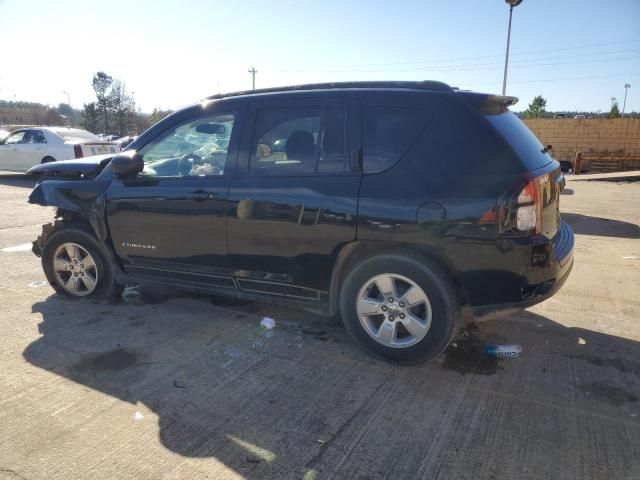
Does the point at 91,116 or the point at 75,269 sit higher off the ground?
the point at 91,116

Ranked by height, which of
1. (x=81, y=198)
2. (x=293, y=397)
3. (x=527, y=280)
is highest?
(x=81, y=198)

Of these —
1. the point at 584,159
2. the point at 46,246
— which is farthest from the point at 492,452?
the point at 584,159

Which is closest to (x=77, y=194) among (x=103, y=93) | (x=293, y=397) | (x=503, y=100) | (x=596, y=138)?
(x=293, y=397)

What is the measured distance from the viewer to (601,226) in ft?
27.9

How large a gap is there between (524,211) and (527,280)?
442 millimetres

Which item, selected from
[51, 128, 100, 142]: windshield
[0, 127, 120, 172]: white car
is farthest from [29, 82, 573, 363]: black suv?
[51, 128, 100, 142]: windshield

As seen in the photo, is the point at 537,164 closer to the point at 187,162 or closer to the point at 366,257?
the point at 366,257

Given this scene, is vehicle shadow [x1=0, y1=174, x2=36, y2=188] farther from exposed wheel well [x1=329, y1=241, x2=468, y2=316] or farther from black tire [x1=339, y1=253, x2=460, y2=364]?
black tire [x1=339, y1=253, x2=460, y2=364]

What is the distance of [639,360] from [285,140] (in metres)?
3.01

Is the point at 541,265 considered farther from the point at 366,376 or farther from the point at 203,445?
the point at 203,445

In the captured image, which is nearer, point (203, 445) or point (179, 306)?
point (203, 445)

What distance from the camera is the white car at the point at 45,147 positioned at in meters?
14.3

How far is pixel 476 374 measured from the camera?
3.33 metres

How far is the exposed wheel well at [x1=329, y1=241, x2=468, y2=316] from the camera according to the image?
3.25 meters
